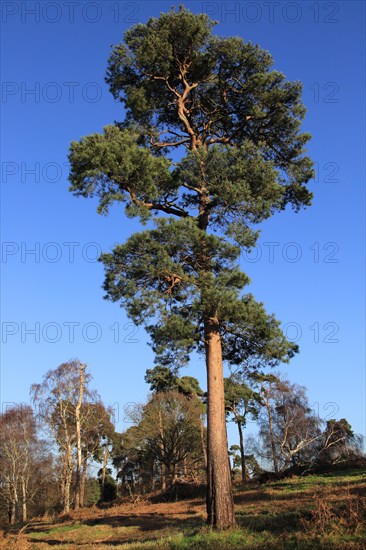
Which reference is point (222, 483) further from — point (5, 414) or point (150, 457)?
point (5, 414)

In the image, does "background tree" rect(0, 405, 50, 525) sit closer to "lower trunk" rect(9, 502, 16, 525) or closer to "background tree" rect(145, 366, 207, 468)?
"lower trunk" rect(9, 502, 16, 525)

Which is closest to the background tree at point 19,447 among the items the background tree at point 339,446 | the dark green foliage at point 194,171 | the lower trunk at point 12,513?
the lower trunk at point 12,513

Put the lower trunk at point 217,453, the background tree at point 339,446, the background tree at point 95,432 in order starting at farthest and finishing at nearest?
the background tree at point 339,446, the background tree at point 95,432, the lower trunk at point 217,453

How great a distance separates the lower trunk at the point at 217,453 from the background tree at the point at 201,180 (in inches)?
1.1

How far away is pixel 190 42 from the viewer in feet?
51.4

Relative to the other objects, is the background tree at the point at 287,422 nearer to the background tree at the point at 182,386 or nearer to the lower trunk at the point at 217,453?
the background tree at the point at 182,386

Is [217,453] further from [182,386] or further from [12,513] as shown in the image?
[12,513]

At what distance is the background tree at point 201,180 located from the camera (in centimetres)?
1287

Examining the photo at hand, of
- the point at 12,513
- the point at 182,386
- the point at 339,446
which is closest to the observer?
the point at 182,386

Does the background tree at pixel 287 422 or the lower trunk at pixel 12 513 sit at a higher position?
the background tree at pixel 287 422

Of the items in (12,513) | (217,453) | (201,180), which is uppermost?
(201,180)

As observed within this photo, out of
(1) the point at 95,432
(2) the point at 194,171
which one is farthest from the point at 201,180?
(1) the point at 95,432

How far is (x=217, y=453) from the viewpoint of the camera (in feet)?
39.9

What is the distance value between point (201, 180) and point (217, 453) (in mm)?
7809
